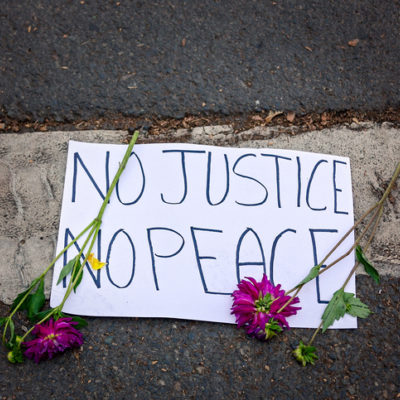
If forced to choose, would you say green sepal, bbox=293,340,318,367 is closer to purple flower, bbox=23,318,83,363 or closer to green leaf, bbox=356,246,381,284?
green leaf, bbox=356,246,381,284

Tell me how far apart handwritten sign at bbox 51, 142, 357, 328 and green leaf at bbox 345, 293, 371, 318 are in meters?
0.04

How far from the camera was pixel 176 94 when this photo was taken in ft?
3.72

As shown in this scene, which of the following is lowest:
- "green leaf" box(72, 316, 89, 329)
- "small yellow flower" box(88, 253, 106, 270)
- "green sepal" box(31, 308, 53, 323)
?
"green leaf" box(72, 316, 89, 329)

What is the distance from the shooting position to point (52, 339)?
92 cm

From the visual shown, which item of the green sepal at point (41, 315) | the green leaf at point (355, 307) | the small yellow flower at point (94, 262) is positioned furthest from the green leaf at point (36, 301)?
the green leaf at point (355, 307)

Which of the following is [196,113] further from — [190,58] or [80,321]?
[80,321]

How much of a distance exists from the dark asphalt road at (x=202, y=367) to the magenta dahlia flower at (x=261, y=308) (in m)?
0.05

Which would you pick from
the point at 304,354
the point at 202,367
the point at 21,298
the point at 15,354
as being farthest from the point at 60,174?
the point at 304,354

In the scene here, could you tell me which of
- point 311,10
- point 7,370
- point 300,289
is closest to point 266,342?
point 300,289

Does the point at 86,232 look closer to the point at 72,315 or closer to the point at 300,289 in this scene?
the point at 72,315

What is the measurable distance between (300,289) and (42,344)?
56 cm

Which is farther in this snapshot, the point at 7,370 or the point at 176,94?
the point at 176,94

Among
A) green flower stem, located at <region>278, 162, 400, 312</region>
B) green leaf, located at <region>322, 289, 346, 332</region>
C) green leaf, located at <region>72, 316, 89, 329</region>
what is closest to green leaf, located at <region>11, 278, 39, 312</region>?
green leaf, located at <region>72, 316, 89, 329</region>

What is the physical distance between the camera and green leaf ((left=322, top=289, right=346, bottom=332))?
3.28ft
